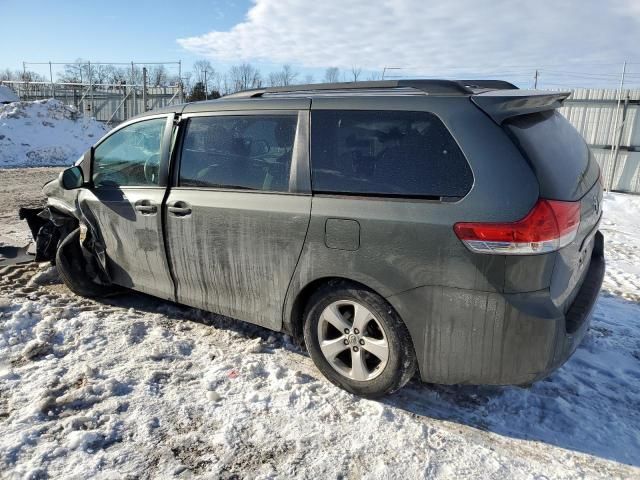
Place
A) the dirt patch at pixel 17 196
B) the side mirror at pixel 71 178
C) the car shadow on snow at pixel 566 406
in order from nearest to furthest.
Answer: the car shadow on snow at pixel 566 406 < the side mirror at pixel 71 178 < the dirt patch at pixel 17 196

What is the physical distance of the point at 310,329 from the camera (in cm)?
326

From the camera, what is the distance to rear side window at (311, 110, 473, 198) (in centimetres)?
269

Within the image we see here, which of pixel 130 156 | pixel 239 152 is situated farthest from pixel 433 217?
pixel 130 156

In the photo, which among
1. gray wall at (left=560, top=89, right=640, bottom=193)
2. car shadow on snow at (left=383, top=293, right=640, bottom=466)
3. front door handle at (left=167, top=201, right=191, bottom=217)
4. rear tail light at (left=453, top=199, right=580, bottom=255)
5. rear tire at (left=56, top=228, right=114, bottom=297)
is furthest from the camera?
gray wall at (left=560, top=89, right=640, bottom=193)

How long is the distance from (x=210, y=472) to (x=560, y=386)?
233 centimetres

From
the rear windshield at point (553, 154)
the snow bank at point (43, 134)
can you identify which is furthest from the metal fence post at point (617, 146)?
the snow bank at point (43, 134)

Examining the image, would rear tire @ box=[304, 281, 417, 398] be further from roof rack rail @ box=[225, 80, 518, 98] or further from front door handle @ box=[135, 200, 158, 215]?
front door handle @ box=[135, 200, 158, 215]

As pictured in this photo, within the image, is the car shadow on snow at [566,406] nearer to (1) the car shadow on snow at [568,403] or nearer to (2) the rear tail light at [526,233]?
(1) the car shadow on snow at [568,403]

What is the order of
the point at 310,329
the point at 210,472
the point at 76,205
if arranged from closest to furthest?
1. the point at 210,472
2. the point at 310,329
3. the point at 76,205

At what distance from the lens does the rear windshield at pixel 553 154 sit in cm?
257

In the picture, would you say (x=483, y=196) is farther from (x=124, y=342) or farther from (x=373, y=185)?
(x=124, y=342)

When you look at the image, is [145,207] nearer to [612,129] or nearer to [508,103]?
[508,103]

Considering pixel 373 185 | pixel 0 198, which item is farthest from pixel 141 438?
pixel 0 198

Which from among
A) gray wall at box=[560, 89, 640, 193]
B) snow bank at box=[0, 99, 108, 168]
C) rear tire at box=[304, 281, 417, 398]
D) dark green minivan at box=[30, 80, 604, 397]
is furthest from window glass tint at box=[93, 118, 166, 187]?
snow bank at box=[0, 99, 108, 168]
